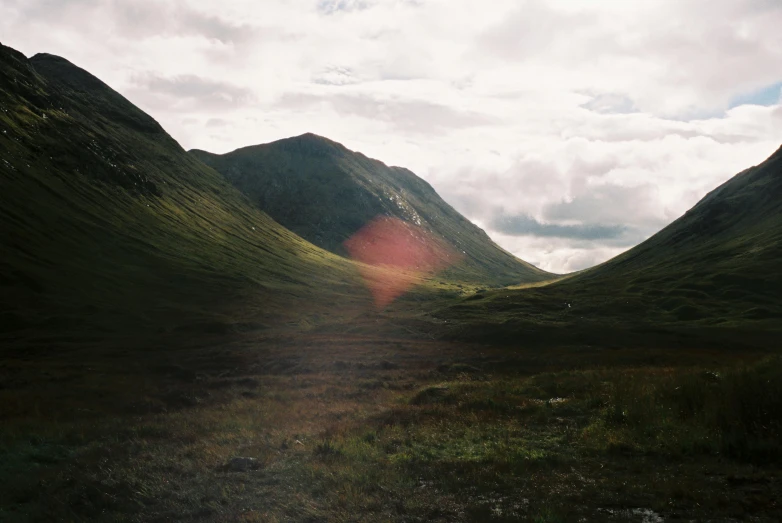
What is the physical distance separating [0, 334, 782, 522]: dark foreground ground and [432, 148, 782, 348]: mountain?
4809 cm

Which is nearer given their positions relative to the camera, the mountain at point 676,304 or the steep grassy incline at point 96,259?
the mountain at point 676,304

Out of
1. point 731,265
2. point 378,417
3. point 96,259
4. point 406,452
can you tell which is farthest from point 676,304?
point 96,259

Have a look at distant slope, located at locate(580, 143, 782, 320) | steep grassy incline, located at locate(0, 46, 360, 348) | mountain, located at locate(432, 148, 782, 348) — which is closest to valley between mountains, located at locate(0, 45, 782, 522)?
mountain, located at locate(432, 148, 782, 348)

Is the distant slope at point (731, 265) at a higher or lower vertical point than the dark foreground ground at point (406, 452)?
higher

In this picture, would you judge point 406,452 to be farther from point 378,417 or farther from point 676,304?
point 676,304

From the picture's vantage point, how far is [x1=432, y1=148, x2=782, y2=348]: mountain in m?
80.8

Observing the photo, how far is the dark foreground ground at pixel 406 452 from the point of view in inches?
535

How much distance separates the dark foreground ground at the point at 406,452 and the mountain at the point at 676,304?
4809cm

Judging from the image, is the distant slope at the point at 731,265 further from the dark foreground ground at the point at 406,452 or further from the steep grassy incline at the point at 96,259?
the steep grassy incline at the point at 96,259

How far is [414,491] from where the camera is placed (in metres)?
15.2

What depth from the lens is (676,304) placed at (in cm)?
11412

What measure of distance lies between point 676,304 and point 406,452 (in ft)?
377

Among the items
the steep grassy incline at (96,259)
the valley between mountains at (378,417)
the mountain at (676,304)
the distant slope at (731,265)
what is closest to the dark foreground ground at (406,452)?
the valley between mountains at (378,417)

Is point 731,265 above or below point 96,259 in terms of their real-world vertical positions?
above
